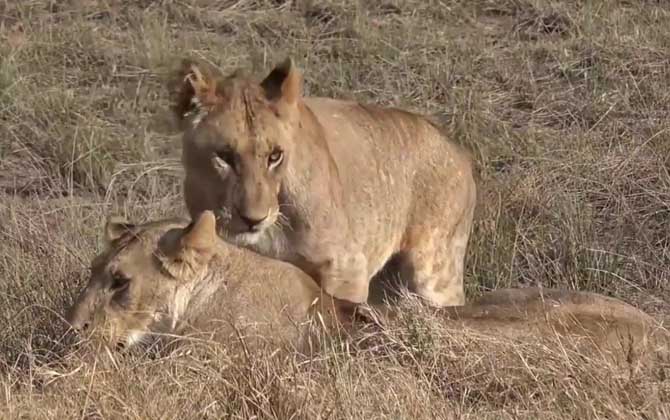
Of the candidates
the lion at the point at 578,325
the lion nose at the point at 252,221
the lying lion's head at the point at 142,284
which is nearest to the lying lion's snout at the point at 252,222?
the lion nose at the point at 252,221

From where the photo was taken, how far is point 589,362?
503cm

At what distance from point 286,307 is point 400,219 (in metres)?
1.41

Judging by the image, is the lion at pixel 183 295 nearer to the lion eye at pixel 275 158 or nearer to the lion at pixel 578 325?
the lion at pixel 578 325

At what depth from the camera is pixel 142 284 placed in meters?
5.32

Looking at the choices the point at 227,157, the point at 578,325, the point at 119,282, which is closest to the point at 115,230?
the point at 119,282

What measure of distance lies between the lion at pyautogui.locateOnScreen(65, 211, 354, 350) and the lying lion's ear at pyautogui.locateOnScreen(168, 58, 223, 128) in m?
0.70

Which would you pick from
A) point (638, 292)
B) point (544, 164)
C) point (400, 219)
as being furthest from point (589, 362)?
point (544, 164)

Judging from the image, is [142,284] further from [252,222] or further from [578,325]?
[578,325]

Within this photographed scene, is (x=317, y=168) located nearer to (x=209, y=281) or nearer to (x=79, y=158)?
(x=209, y=281)

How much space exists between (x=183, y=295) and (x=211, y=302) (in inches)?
3.4

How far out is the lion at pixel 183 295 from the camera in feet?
17.4

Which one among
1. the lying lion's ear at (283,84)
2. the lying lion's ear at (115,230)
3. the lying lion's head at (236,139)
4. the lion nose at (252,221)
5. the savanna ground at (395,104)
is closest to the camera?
the savanna ground at (395,104)

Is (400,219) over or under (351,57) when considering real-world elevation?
over

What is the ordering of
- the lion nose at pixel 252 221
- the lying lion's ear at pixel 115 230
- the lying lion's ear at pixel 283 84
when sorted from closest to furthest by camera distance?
the lying lion's ear at pixel 115 230 → the lion nose at pixel 252 221 → the lying lion's ear at pixel 283 84
